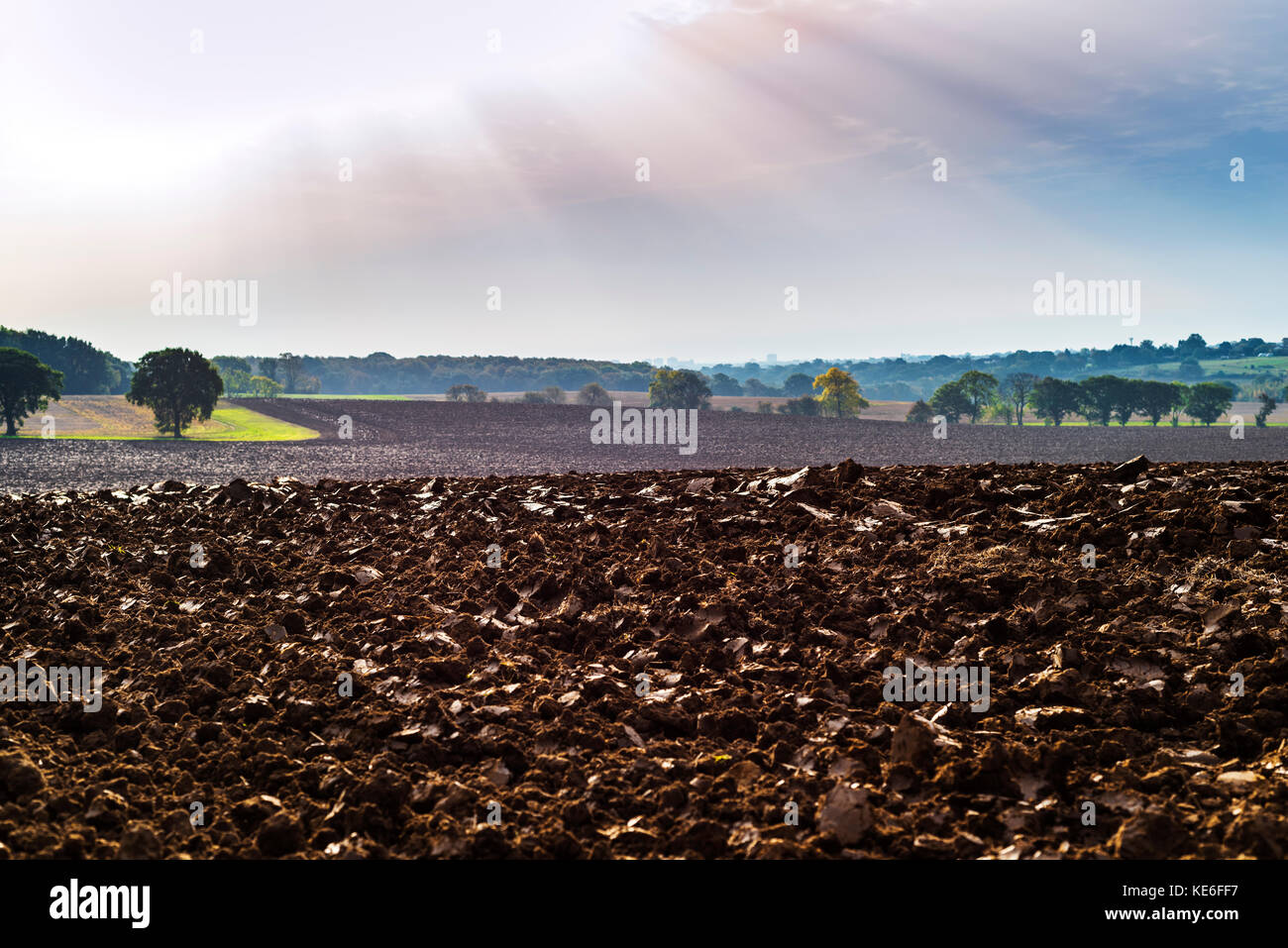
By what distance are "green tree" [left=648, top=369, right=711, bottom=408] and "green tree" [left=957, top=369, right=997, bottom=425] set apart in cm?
4173

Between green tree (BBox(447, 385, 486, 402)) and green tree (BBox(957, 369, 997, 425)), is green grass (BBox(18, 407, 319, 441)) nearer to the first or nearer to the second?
green tree (BBox(447, 385, 486, 402))

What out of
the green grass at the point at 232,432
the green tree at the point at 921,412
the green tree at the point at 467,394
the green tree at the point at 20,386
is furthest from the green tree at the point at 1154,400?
the green tree at the point at 20,386

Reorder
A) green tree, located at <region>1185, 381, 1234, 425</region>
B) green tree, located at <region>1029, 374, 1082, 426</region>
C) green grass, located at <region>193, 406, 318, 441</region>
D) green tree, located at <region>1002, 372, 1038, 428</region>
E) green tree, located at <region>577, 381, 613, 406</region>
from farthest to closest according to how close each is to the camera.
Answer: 1. green tree, located at <region>577, 381, 613, 406</region>
2. green tree, located at <region>1002, 372, 1038, 428</region>
3. green tree, located at <region>1029, 374, 1082, 426</region>
4. green tree, located at <region>1185, 381, 1234, 425</region>
5. green grass, located at <region>193, 406, 318, 441</region>

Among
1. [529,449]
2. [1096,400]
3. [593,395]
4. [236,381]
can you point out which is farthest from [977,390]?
[236,381]

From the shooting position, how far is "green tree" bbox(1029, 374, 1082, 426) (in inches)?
5226

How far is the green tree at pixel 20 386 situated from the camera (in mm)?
85375

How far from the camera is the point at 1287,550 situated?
29.6 ft

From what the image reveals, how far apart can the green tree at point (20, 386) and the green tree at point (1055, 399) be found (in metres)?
130

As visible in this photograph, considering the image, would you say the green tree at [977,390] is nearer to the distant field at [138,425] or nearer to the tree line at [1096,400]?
the tree line at [1096,400]

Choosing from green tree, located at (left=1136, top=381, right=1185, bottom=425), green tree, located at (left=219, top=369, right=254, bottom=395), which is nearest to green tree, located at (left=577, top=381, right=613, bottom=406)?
green tree, located at (left=219, top=369, right=254, bottom=395)

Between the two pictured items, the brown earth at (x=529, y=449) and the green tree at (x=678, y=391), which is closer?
the brown earth at (x=529, y=449)
